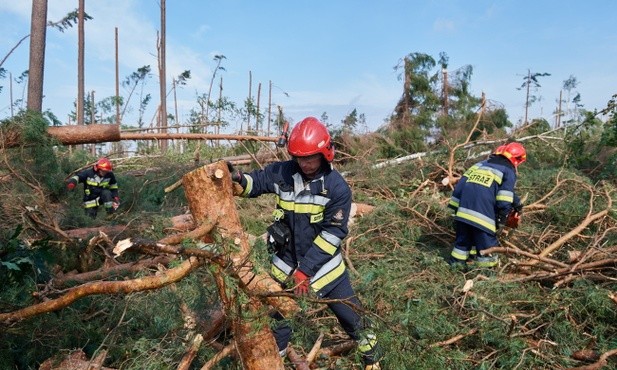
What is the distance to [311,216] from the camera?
9.90 ft

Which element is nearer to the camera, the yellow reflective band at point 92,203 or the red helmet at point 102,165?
the yellow reflective band at point 92,203

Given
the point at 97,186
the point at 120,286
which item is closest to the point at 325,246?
the point at 120,286

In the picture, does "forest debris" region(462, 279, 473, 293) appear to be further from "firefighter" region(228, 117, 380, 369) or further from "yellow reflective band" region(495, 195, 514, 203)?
"firefighter" region(228, 117, 380, 369)

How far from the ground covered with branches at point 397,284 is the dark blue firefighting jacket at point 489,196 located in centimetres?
41

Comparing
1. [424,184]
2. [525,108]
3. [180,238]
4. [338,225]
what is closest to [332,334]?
[338,225]

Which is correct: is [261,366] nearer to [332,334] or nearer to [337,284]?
[337,284]

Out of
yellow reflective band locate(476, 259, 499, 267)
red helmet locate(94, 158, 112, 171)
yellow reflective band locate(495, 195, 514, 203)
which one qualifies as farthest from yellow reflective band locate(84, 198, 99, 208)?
yellow reflective band locate(495, 195, 514, 203)

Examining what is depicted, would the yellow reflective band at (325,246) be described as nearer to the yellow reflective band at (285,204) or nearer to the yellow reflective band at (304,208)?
the yellow reflective band at (304,208)

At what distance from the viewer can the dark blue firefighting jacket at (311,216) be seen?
9.62 feet

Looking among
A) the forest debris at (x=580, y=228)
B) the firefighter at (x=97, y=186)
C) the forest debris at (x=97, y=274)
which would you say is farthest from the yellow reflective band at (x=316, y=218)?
the firefighter at (x=97, y=186)

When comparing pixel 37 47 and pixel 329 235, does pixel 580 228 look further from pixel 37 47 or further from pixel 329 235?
pixel 37 47

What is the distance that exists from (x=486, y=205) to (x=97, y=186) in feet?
20.2

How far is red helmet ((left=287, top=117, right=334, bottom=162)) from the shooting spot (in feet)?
9.43

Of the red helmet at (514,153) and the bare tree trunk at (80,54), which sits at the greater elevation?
the bare tree trunk at (80,54)
